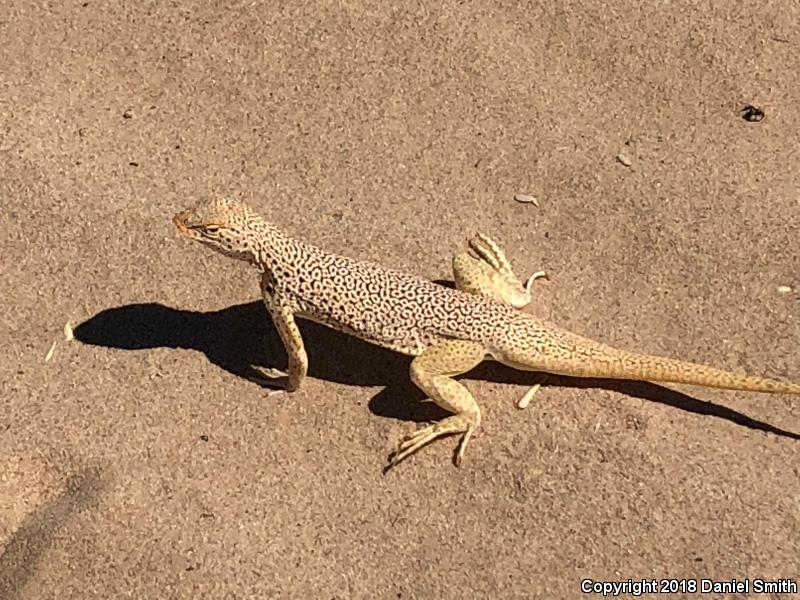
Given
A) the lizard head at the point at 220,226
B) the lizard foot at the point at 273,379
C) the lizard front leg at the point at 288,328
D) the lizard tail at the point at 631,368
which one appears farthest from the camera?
the lizard foot at the point at 273,379

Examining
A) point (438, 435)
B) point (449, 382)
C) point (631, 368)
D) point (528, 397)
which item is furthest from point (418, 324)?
point (631, 368)

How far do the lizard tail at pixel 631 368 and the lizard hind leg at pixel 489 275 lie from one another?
458 mm

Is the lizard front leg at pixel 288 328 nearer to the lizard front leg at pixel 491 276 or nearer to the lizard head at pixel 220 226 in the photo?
the lizard head at pixel 220 226

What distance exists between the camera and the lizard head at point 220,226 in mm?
4523

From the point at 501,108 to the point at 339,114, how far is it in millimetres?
1078

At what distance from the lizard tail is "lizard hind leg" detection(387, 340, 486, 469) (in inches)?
13.2

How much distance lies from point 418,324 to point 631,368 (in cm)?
109

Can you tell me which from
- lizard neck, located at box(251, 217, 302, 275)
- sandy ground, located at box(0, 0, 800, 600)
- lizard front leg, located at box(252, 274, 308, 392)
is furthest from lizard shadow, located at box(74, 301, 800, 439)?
lizard neck, located at box(251, 217, 302, 275)

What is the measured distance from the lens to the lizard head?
14.8ft

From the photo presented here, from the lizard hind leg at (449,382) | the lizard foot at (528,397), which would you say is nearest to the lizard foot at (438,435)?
the lizard hind leg at (449,382)

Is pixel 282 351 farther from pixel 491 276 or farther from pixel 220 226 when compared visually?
pixel 491 276

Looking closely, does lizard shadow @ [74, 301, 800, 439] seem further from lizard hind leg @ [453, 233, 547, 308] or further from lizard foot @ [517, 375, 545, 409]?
lizard hind leg @ [453, 233, 547, 308]

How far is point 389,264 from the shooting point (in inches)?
213

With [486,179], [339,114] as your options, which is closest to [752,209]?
[486,179]
